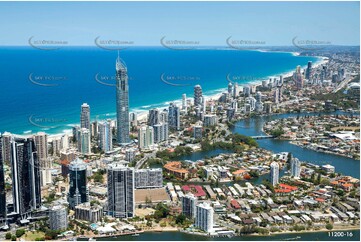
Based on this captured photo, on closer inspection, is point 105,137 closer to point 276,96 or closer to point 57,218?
point 57,218

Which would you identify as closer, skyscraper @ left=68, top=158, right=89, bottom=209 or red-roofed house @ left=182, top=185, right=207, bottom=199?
skyscraper @ left=68, top=158, right=89, bottom=209

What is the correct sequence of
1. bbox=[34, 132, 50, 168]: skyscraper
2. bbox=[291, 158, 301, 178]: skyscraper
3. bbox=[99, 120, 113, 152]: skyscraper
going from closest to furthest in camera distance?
bbox=[291, 158, 301, 178]: skyscraper → bbox=[34, 132, 50, 168]: skyscraper → bbox=[99, 120, 113, 152]: skyscraper

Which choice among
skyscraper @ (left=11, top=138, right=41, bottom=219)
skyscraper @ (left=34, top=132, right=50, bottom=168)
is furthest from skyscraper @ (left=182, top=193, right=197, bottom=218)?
skyscraper @ (left=34, top=132, right=50, bottom=168)

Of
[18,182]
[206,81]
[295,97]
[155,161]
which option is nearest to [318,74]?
[295,97]

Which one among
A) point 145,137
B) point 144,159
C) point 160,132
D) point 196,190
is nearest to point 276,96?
point 160,132

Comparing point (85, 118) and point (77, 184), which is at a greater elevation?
point (85, 118)

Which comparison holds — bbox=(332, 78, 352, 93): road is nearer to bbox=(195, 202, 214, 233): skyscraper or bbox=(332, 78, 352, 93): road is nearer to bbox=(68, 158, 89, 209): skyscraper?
bbox=(195, 202, 214, 233): skyscraper
